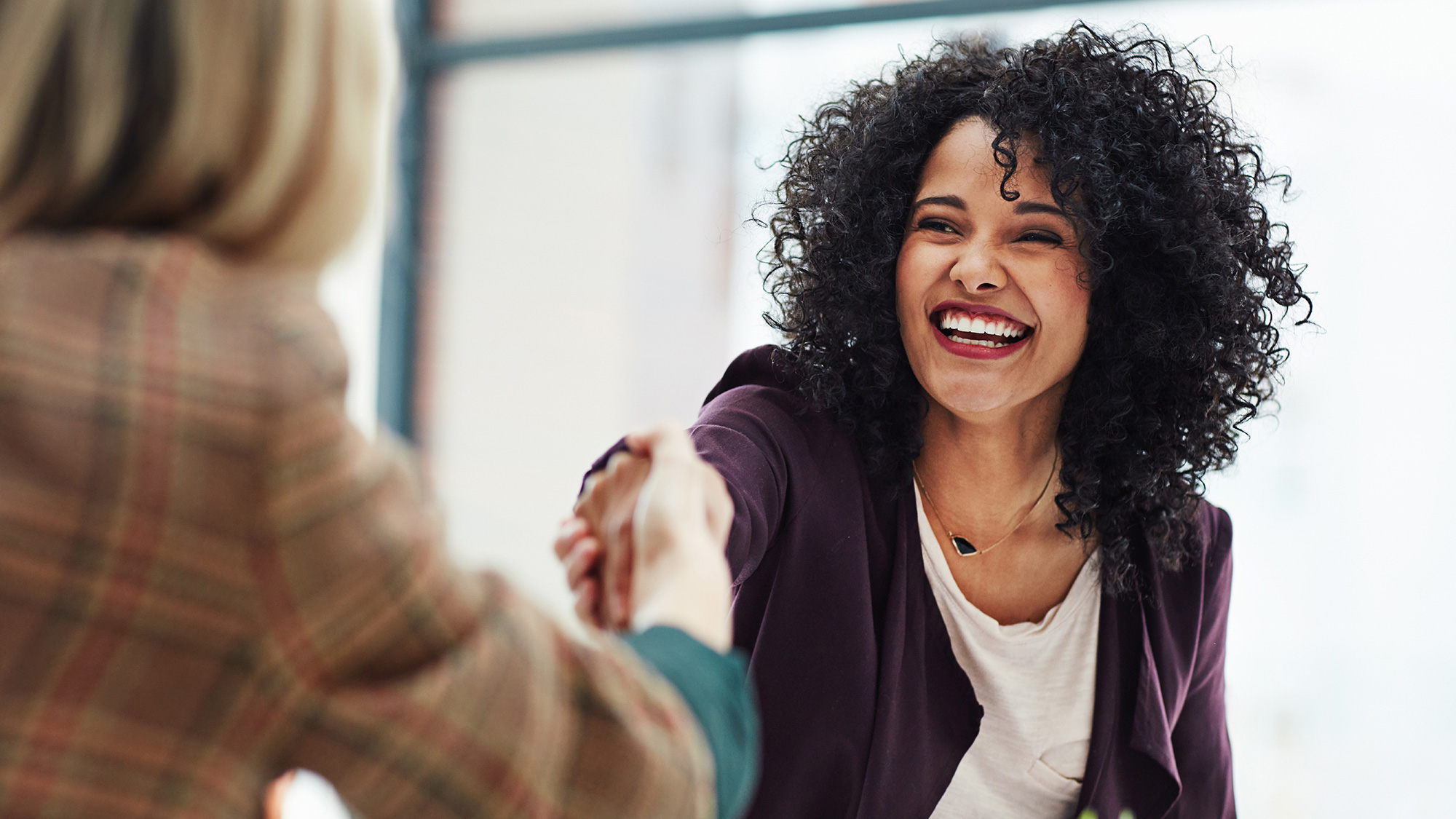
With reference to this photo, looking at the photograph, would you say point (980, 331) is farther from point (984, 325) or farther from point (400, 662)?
point (400, 662)

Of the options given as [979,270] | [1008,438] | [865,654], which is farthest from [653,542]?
[1008,438]

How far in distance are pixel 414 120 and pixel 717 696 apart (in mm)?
3125

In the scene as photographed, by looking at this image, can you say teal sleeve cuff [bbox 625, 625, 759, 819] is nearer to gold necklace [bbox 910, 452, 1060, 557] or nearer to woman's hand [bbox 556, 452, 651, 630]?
woman's hand [bbox 556, 452, 651, 630]

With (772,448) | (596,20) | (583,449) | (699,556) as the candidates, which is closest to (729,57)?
(596,20)

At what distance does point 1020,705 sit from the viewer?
4.82 feet

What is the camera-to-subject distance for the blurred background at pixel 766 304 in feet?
8.13

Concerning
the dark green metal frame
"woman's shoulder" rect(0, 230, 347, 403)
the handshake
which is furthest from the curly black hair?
the dark green metal frame

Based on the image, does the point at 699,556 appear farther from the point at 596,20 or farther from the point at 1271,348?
the point at 596,20

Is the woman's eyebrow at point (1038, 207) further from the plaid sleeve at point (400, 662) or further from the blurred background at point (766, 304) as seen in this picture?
the plaid sleeve at point (400, 662)

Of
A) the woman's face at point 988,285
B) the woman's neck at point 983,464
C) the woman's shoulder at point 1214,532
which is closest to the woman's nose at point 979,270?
the woman's face at point 988,285

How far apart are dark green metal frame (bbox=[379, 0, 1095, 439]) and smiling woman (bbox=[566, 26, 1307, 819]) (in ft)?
5.55

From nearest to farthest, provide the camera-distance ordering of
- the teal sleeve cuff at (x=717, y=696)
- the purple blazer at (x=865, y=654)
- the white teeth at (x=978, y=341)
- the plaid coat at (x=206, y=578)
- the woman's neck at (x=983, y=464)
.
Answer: the plaid coat at (x=206, y=578)
the teal sleeve cuff at (x=717, y=696)
the purple blazer at (x=865, y=654)
the white teeth at (x=978, y=341)
the woman's neck at (x=983, y=464)

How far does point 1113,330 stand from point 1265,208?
0.96ft

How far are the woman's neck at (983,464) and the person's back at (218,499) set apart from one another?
0.90 meters
